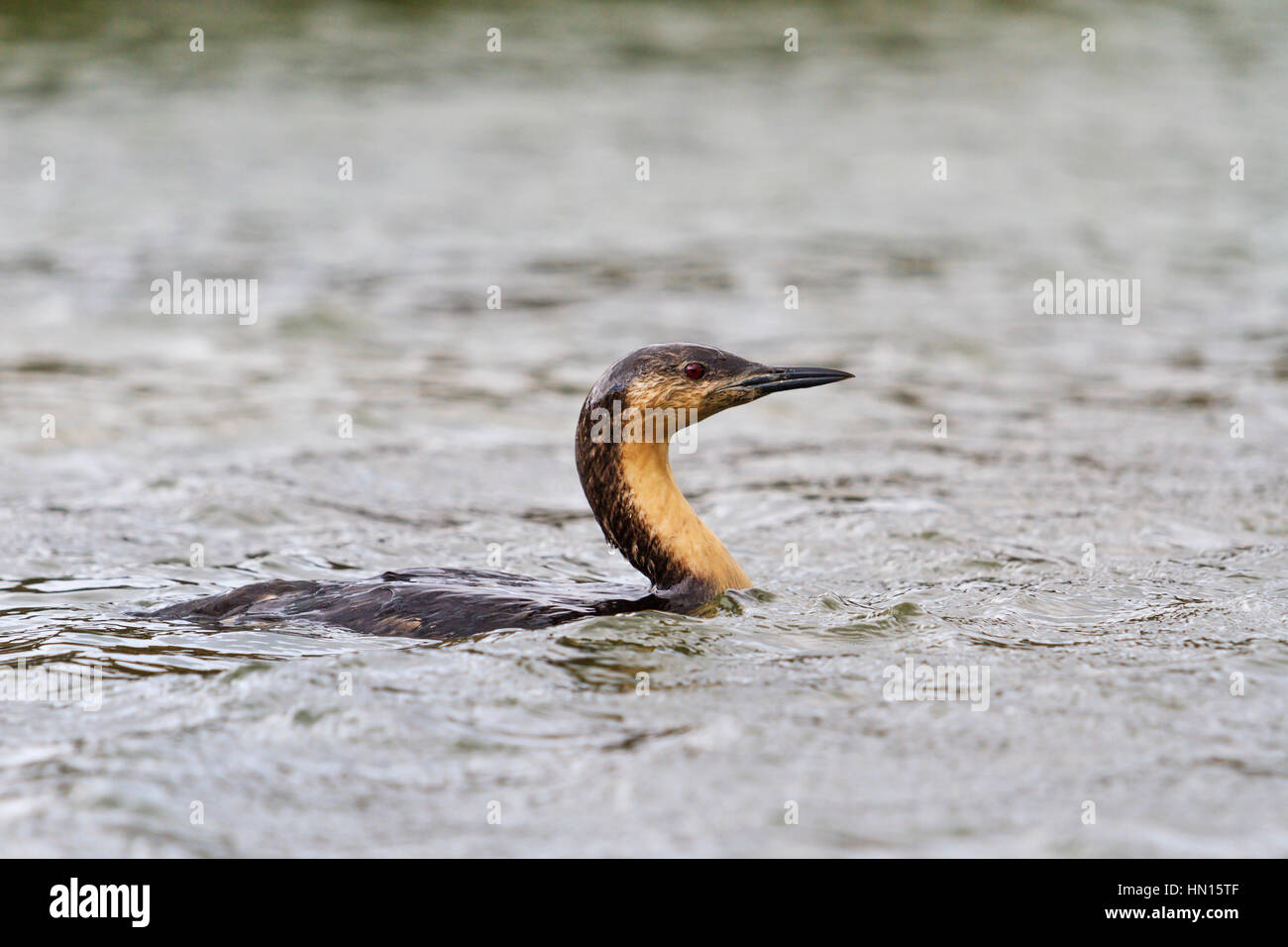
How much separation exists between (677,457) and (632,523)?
343 centimetres

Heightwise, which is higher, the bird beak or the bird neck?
the bird beak

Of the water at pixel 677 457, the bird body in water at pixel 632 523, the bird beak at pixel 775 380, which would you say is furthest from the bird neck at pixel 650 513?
the bird beak at pixel 775 380

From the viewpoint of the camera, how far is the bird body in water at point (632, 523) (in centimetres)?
578

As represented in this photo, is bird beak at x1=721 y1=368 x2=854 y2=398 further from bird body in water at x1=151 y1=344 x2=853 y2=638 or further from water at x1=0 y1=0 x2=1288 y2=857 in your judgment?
water at x1=0 y1=0 x2=1288 y2=857

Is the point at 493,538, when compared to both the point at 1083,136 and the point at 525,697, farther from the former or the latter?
the point at 1083,136

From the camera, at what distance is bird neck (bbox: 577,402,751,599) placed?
586 centimetres

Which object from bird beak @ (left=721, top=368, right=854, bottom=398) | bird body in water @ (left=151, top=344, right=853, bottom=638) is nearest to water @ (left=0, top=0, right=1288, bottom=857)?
bird body in water @ (left=151, top=344, right=853, bottom=638)

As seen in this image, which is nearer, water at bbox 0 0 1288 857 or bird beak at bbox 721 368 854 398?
water at bbox 0 0 1288 857

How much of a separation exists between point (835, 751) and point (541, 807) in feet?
3.08

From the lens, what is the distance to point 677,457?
30.6ft

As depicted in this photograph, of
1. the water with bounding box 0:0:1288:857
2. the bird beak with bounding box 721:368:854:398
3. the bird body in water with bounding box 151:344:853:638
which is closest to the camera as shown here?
the water with bounding box 0:0:1288:857

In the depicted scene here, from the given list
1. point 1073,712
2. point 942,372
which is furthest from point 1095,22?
point 1073,712

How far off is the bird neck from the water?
234 mm

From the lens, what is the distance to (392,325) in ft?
40.0
